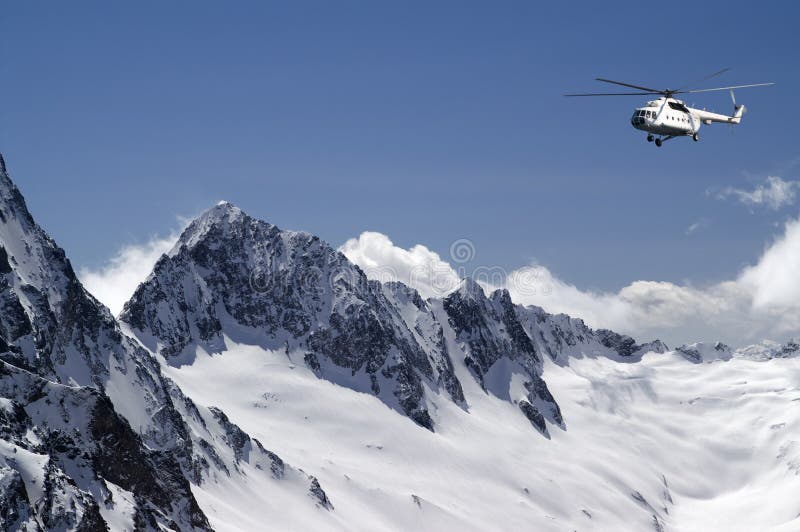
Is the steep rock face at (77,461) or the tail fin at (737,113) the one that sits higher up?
the tail fin at (737,113)

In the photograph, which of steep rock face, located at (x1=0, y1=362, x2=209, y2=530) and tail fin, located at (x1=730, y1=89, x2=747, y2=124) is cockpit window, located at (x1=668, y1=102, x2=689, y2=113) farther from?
steep rock face, located at (x1=0, y1=362, x2=209, y2=530)

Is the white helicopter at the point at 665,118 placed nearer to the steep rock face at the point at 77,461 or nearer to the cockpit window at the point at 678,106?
the cockpit window at the point at 678,106

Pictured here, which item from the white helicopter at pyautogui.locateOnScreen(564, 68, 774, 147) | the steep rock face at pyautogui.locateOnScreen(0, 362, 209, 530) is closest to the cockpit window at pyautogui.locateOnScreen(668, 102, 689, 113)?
the white helicopter at pyautogui.locateOnScreen(564, 68, 774, 147)

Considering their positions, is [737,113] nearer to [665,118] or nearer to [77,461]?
[665,118]

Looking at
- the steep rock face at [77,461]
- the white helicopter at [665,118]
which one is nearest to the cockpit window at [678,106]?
the white helicopter at [665,118]

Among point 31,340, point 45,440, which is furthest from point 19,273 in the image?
point 45,440

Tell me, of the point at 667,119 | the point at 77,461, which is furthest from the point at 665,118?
the point at 77,461

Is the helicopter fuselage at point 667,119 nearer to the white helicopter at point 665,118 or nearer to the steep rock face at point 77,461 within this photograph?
the white helicopter at point 665,118

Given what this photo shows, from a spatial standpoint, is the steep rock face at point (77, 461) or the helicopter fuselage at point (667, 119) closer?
the steep rock face at point (77, 461)

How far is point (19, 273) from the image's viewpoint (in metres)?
198

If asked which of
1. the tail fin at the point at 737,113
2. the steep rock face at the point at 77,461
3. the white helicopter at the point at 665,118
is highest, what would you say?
the tail fin at the point at 737,113

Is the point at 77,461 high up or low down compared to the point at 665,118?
down

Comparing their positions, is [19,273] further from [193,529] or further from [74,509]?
[74,509]

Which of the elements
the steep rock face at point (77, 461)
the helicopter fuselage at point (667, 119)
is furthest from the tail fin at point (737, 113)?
the steep rock face at point (77, 461)
